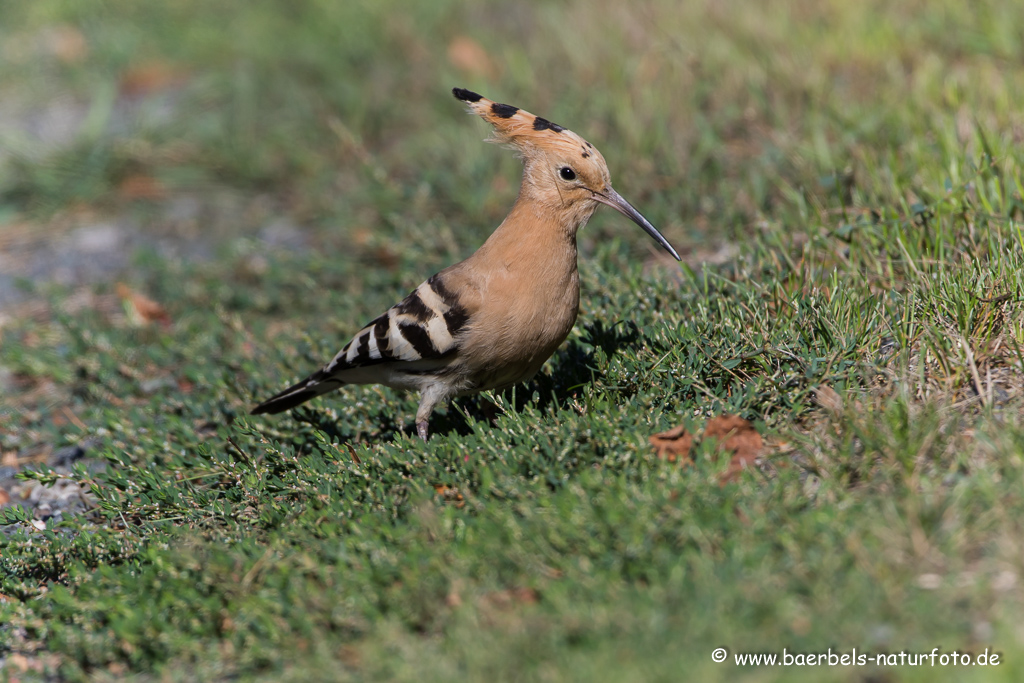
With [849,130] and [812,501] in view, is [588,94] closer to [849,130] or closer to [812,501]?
[849,130]

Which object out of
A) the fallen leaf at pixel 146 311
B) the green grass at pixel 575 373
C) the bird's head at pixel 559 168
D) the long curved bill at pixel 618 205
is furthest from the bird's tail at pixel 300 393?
the fallen leaf at pixel 146 311

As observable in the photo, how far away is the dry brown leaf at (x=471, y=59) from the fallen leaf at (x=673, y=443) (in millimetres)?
4202

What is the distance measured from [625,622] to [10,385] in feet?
12.1

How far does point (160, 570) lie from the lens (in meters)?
2.71

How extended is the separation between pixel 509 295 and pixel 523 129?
61cm

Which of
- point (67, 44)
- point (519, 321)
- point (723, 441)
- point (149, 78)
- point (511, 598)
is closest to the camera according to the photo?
point (511, 598)

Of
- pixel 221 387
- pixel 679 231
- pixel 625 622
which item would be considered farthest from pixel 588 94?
pixel 625 622

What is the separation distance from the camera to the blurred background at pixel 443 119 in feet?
15.8

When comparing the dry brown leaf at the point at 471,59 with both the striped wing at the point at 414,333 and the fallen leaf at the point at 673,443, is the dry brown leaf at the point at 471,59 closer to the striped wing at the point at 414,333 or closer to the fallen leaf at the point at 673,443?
the striped wing at the point at 414,333

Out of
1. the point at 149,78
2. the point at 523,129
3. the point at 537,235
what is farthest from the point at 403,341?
the point at 149,78

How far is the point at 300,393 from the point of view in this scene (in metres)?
3.71

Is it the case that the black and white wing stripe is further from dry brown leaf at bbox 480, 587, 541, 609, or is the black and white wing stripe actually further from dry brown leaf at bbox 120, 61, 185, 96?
dry brown leaf at bbox 120, 61, 185, 96

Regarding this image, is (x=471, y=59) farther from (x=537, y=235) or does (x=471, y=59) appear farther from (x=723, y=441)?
(x=723, y=441)

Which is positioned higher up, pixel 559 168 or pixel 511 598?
pixel 559 168
